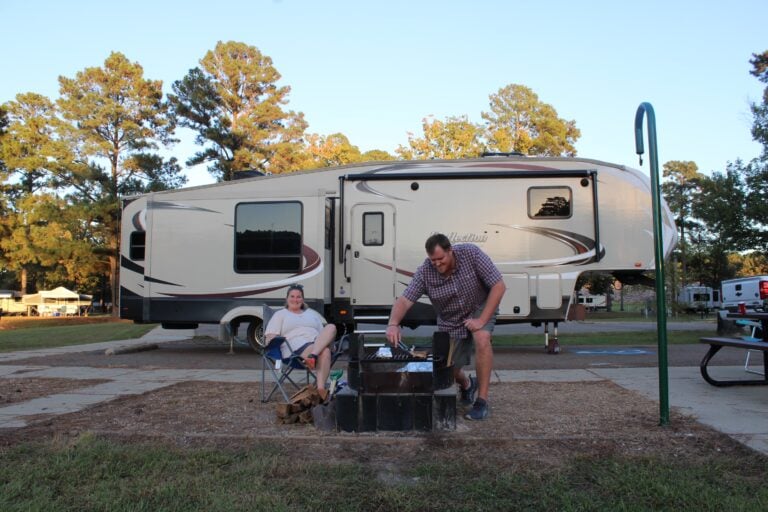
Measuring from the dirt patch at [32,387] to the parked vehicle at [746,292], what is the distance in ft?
45.5

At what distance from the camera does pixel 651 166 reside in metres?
4.04

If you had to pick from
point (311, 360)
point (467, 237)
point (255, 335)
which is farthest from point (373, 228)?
point (311, 360)

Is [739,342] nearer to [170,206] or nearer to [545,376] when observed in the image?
[545,376]

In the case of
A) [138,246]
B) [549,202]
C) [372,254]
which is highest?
[549,202]

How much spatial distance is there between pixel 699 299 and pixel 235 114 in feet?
106

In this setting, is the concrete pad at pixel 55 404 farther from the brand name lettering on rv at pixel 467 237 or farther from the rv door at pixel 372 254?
the brand name lettering on rv at pixel 467 237

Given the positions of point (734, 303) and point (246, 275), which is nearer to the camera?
point (246, 275)

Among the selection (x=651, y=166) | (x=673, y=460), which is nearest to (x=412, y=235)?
(x=651, y=166)

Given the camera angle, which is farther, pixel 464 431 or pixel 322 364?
pixel 322 364

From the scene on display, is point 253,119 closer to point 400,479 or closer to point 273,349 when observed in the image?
point 273,349

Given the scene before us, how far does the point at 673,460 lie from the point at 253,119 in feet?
97.4

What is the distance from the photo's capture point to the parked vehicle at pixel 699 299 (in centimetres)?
3569

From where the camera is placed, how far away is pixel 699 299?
37969 mm

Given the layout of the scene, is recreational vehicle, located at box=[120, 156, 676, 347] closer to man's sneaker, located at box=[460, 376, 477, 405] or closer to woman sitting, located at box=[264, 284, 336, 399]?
woman sitting, located at box=[264, 284, 336, 399]
